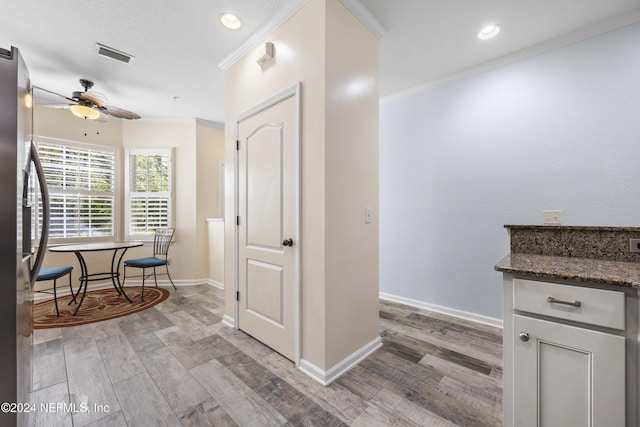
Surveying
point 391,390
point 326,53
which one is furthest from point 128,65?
point 391,390

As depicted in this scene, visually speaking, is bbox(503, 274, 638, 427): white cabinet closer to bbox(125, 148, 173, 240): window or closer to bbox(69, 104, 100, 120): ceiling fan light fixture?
bbox(69, 104, 100, 120): ceiling fan light fixture

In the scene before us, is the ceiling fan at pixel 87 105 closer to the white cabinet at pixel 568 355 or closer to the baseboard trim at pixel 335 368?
the baseboard trim at pixel 335 368

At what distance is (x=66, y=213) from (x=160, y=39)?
9.74 feet

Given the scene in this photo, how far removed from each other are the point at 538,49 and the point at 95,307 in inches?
214

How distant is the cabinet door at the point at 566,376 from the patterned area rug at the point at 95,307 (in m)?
3.56

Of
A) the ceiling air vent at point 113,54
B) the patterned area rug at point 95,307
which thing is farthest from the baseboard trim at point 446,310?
the ceiling air vent at point 113,54

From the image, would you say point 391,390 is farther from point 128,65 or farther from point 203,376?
point 128,65

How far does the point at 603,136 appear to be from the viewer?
211cm

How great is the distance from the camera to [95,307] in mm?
3160

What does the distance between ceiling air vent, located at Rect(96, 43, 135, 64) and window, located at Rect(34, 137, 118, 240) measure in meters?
1.95

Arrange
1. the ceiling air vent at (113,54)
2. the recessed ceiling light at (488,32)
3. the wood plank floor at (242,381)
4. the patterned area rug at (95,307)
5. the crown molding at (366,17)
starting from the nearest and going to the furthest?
the wood plank floor at (242,381)
the crown molding at (366,17)
the recessed ceiling light at (488,32)
the ceiling air vent at (113,54)
the patterned area rug at (95,307)

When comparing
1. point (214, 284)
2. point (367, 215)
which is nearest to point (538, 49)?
point (367, 215)

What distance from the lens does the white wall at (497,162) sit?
81.7 inches

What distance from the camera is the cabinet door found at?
0.93m
